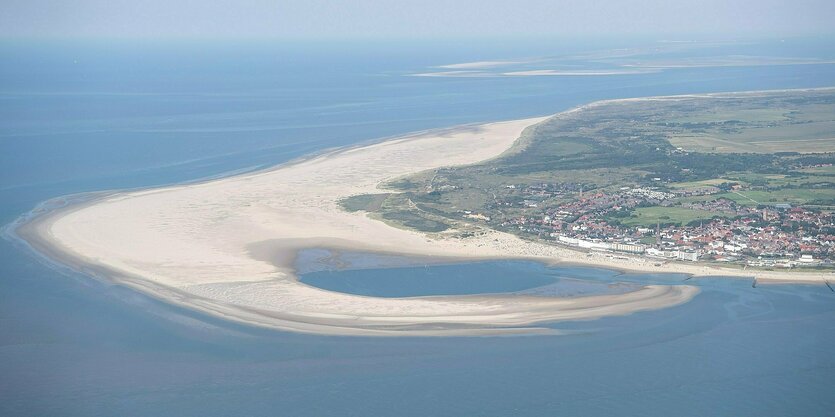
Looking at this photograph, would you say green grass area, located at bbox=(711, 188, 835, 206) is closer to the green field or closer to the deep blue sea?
the green field

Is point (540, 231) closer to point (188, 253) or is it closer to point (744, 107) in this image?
point (188, 253)

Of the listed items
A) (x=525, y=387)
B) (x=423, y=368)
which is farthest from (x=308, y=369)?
(x=525, y=387)

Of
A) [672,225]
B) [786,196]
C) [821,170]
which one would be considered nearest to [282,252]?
[672,225]

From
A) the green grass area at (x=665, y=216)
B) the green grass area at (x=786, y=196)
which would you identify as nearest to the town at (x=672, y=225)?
the green grass area at (x=665, y=216)

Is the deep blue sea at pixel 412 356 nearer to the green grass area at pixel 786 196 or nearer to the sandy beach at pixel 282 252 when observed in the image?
the sandy beach at pixel 282 252

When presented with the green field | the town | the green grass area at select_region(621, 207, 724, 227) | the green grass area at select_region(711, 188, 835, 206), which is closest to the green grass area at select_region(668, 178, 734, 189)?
the green field

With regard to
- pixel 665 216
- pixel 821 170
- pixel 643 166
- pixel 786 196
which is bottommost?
pixel 821 170

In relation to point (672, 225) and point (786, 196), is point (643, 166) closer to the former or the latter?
point (786, 196)
